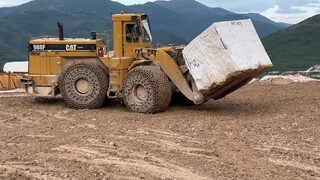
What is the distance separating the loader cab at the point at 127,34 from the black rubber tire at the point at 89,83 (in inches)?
27.9

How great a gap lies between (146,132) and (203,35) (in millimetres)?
2797

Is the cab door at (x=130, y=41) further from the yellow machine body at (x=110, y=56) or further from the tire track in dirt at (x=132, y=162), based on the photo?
the tire track in dirt at (x=132, y=162)

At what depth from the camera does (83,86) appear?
1384 cm

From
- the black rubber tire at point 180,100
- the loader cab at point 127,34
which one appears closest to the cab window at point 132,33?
the loader cab at point 127,34

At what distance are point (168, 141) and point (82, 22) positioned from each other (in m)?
109

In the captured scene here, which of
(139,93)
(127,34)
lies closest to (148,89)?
(139,93)

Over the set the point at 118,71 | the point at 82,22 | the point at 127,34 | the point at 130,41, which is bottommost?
the point at 82,22

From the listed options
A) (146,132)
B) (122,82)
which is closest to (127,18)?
(122,82)

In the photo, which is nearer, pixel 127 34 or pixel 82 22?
pixel 127 34

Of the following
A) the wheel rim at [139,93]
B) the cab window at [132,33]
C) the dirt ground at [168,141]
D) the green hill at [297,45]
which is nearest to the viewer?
the dirt ground at [168,141]

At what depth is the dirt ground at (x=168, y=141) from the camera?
7.45 m

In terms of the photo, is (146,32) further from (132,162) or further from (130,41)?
(132,162)

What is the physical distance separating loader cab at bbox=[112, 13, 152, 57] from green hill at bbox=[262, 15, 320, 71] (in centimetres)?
3543

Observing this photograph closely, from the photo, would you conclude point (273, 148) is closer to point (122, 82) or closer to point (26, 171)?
point (26, 171)
